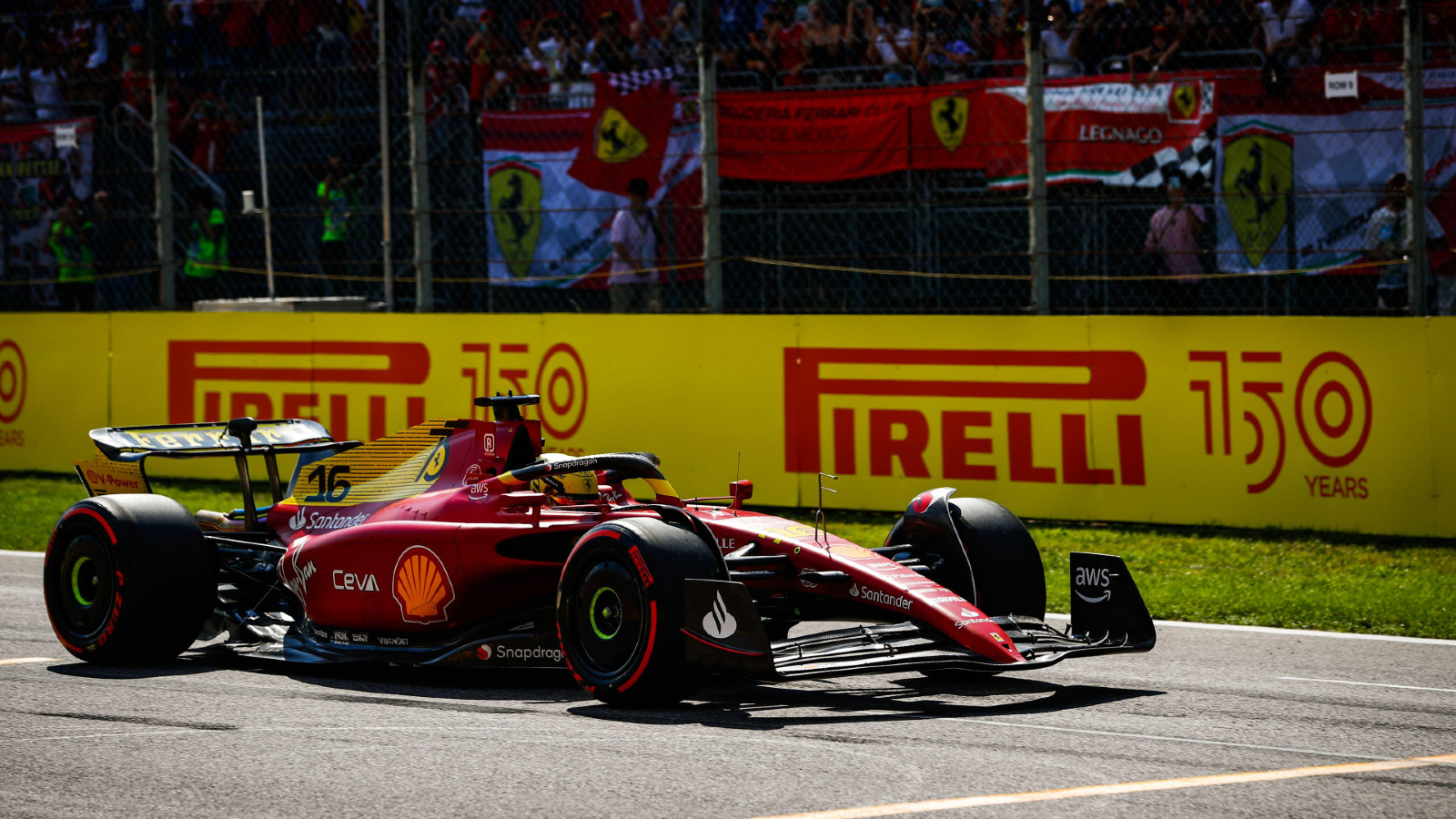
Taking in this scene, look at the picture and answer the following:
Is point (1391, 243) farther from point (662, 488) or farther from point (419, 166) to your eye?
point (419, 166)

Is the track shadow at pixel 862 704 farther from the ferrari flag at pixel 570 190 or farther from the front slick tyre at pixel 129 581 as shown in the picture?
the ferrari flag at pixel 570 190

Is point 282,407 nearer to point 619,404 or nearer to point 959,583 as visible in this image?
point 619,404

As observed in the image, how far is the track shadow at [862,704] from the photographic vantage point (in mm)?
6469

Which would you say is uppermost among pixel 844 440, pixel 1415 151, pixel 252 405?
pixel 1415 151

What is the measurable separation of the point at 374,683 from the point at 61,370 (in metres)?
9.51

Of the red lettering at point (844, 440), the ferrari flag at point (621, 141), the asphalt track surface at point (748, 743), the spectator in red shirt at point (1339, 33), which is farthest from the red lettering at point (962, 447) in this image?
the asphalt track surface at point (748, 743)

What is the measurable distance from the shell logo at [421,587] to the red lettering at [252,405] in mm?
7511

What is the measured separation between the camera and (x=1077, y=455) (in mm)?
11891

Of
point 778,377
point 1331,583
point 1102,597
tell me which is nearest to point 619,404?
point 778,377

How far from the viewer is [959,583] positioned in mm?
7504

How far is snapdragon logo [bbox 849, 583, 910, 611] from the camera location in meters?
6.71

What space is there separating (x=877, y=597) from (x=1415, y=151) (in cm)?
629

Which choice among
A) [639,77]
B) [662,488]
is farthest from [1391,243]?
[662,488]

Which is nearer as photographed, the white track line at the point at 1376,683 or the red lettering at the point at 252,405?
the white track line at the point at 1376,683
